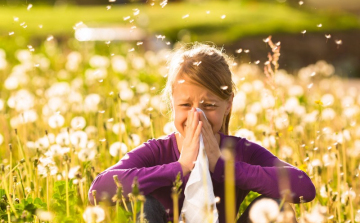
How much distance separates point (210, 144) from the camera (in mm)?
1860

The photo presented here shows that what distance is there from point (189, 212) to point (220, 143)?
37 cm

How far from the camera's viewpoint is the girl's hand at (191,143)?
5.95 feet

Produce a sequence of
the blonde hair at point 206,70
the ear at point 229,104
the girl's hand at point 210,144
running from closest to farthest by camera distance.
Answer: the girl's hand at point 210,144 < the blonde hair at point 206,70 < the ear at point 229,104

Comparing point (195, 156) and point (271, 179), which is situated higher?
point (195, 156)

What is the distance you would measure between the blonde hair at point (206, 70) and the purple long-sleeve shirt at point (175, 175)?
19cm

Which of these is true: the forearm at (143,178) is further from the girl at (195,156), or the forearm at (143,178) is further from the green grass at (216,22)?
the green grass at (216,22)

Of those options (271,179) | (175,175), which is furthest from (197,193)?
(271,179)

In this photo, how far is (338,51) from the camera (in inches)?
347

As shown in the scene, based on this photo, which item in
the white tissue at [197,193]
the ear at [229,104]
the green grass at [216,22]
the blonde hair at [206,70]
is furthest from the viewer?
the green grass at [216,22]

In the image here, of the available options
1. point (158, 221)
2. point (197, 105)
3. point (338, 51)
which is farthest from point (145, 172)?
point (338, 51)

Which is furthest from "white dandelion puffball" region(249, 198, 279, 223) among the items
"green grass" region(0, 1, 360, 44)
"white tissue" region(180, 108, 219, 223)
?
"green grass" region(0, 1, 360, 44)

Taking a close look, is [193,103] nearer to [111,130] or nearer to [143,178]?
[143,178]

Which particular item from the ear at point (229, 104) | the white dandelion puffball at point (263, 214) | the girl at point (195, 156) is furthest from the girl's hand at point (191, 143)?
the white dandelion puffball at point (263, 214)

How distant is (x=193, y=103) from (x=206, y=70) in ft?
0.45
